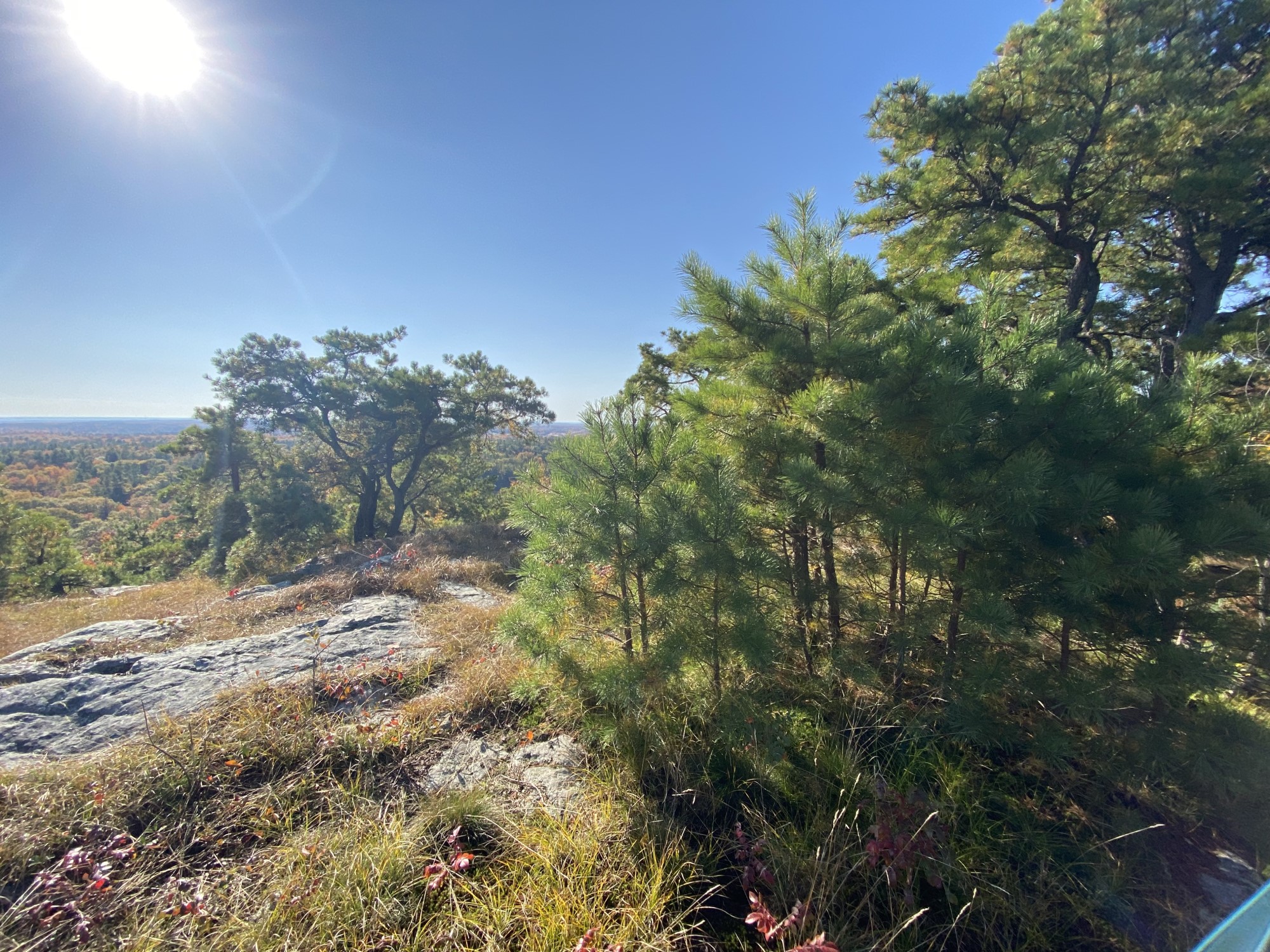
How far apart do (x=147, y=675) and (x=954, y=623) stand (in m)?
5.68

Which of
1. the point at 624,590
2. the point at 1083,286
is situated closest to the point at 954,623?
the point at 624,590

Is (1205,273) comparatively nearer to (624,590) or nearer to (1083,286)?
(1083,286)

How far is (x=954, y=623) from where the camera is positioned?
92.7 inches

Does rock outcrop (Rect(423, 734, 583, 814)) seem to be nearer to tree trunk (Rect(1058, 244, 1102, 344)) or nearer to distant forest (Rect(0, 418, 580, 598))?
distant forest (Rect(0, 418, 580, 598))

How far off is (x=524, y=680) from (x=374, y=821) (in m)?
0.97

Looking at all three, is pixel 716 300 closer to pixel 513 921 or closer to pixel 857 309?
pixel 857 309

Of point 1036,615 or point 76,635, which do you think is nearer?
point 1036,615

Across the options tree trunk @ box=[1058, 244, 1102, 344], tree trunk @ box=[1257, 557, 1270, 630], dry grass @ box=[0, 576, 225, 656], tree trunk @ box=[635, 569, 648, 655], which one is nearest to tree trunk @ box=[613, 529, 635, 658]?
tree trunk @ box=[635, 569, 648, 655]

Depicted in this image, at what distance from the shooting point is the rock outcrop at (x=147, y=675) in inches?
109

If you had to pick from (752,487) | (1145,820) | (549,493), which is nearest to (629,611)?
(549,493)

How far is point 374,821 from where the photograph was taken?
2096mm

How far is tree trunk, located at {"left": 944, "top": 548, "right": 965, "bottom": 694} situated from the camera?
7.33ft

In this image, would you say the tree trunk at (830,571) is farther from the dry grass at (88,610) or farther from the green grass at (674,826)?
the dry grass at (88,610)

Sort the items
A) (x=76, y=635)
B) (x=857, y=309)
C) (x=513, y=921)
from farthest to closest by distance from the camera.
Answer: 1. (x=76, y=635)
2. (x=857, y=309)
3. (x=513, y=921)
